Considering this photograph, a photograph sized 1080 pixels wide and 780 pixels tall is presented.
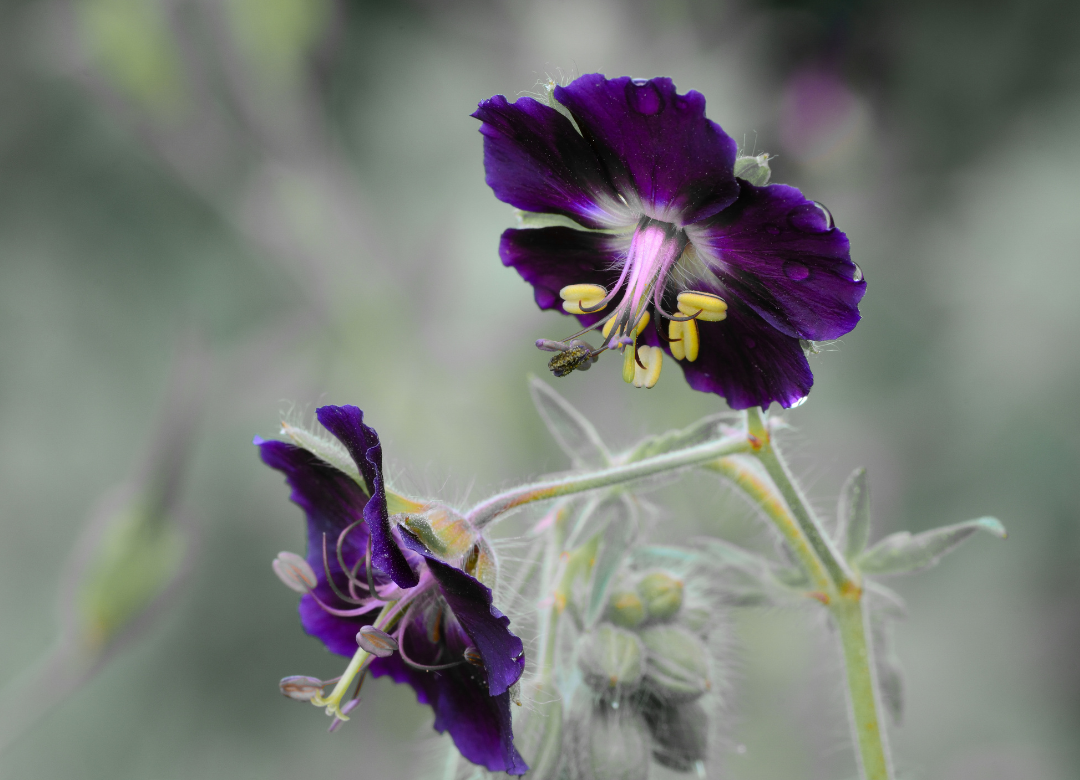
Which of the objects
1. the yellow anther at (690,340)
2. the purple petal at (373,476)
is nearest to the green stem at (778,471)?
the yellow anther at (690,340)

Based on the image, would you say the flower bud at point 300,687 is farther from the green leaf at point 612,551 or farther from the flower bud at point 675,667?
the flower bud at point 675,667

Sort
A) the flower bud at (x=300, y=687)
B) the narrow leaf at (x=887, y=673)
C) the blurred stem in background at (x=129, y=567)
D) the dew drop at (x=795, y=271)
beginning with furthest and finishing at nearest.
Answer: the blurred stem in background at (x=129, y=567) → the narrow leaf at (x=887, y=673) → the flower bud at (x=300, y=687) → the dew drop at (x=795, y=271)

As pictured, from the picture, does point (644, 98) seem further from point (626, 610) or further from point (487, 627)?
point (626, 610)

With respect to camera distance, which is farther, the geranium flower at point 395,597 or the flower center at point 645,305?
the flower center at point 645,305

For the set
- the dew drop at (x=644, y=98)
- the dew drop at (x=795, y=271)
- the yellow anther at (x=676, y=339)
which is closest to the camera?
the dew drop at (x=644, y=98)

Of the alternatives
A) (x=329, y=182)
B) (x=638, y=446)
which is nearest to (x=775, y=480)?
(x=638, y=446)

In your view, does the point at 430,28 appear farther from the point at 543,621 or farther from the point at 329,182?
the point at 543,621
